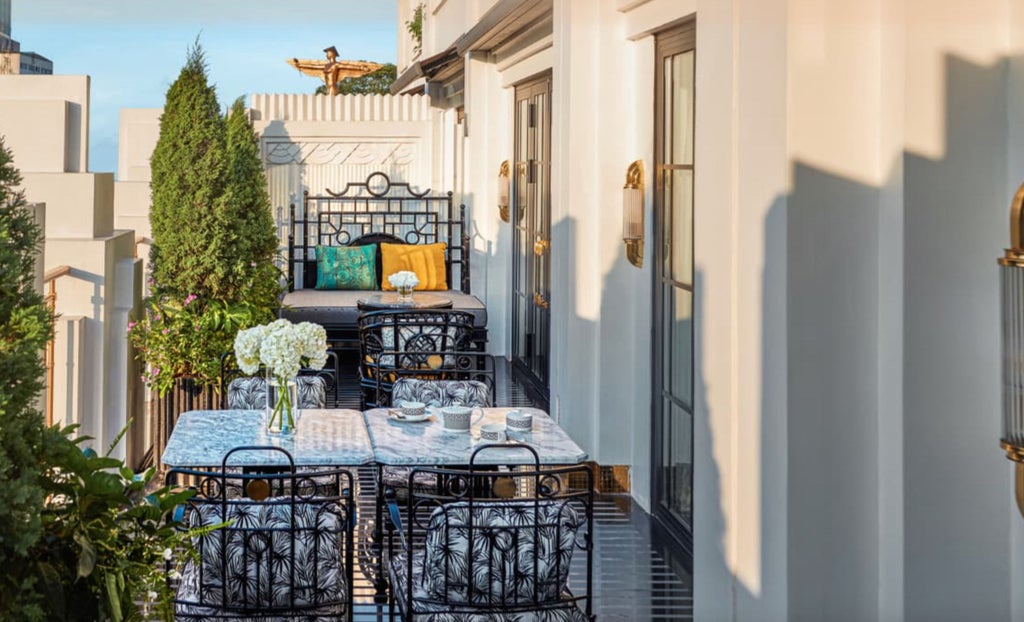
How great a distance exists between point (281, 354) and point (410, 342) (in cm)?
282

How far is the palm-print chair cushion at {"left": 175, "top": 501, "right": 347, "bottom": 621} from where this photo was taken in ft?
14.5

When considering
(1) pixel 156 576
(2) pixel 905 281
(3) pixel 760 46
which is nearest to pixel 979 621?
(2) pixel 905 281

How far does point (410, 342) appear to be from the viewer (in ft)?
29.2

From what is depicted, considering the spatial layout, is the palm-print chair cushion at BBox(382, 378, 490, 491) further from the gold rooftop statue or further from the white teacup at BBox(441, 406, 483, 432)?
the gold rooftop statue

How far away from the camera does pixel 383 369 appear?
26.1ft

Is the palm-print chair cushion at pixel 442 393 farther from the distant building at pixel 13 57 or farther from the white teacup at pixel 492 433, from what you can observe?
the distant building at pixel 13 57

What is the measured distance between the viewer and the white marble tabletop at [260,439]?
5656 mm

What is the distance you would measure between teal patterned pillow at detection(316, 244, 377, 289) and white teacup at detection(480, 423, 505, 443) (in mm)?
8417

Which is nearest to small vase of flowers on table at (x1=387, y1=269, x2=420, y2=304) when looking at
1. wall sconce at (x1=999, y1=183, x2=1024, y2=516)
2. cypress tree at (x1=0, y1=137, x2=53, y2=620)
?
wall sconce at (x1=999, y1=183, x2=1024, y2=516)

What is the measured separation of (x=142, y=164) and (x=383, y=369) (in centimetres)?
1132

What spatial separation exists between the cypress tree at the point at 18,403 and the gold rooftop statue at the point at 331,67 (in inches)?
850

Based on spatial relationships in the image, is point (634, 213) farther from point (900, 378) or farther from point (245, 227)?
point (900, 378)

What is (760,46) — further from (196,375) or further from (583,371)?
(196,375)

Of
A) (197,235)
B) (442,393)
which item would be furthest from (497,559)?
(197,235)
